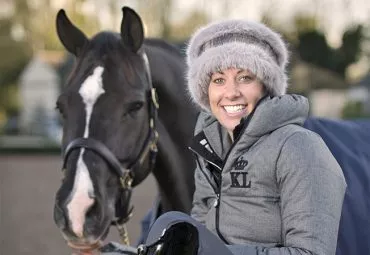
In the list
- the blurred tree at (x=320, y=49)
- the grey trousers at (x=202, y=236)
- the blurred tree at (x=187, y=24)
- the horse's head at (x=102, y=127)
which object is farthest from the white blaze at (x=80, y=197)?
the blurred tree at (x=187, y=24)

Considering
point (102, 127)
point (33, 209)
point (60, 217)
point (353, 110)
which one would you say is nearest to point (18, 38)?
point (353, 110)

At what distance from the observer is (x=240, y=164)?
5.87 ft

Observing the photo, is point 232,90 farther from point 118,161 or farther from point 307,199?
point 118,161

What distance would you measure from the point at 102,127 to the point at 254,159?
4.05 ft

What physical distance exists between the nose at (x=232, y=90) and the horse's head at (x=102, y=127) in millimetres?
968

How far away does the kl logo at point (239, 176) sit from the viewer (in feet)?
5.83

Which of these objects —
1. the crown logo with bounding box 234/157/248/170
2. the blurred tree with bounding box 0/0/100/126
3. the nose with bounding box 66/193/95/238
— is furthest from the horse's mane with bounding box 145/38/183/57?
the blurred tree with bounding box 0/0/100/126

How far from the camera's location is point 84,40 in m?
3.13

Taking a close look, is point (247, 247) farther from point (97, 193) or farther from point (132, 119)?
point (132, 119)

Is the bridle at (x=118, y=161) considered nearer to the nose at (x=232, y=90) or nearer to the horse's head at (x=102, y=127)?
the horse's head at (x=102, y=127)

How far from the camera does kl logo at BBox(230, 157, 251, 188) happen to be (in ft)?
5.83

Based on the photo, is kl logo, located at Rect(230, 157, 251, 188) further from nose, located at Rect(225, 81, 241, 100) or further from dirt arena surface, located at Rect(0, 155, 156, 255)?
dirt arena surface, located at Rect(0, 155, 156, 255)

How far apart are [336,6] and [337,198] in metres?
18.8

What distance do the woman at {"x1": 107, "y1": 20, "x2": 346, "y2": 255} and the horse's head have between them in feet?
2.39
